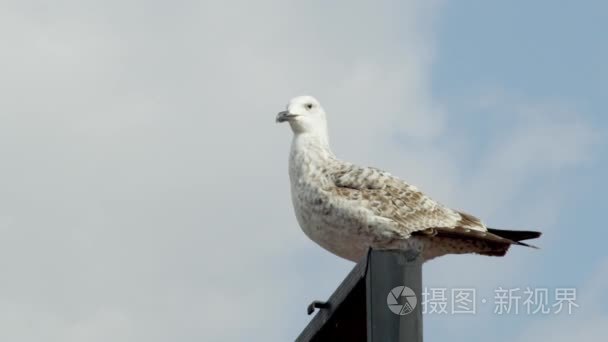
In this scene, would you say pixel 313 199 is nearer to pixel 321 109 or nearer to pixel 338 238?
pixel 338 238

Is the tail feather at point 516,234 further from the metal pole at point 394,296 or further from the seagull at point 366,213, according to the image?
the metal pole at point 394,296

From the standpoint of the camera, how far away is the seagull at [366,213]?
10742 mm

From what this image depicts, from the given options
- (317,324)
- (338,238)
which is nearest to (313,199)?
(338,238)

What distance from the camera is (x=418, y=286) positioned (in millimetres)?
4602

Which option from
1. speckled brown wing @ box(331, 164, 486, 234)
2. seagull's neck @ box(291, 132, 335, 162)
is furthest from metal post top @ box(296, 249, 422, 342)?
seagull's neck @ box(291, 132, 335, 162)

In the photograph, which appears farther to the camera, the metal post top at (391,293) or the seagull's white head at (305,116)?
the seagull's white head at (305,116)

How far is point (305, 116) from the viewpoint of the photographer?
1226 centimetres

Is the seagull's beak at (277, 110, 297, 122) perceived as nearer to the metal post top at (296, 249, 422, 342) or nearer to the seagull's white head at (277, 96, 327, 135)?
the seagull's white head at (277, 96, 327, 135)

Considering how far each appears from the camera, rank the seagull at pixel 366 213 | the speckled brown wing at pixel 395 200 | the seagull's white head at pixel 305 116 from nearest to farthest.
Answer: the seagull at pixel 366 213 → the speckled brown wing at pixel 395 200 → the seagull's white head at pixel 305 116

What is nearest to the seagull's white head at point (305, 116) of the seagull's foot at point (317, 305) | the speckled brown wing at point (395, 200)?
the speckled brown wing at point (395, 200)

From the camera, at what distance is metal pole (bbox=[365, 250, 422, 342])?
458 centimetres

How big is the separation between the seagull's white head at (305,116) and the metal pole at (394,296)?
24.4 ft

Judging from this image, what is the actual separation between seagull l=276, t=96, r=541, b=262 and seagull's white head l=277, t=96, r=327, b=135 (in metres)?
0.02

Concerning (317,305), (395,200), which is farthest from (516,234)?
(317,305)
